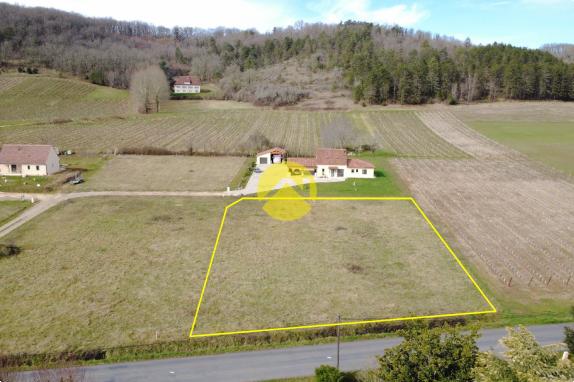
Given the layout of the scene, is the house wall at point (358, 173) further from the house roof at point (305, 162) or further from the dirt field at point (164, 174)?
the dirt field at point (164, 174)

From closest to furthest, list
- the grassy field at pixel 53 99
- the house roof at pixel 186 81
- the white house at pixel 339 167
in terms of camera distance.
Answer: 1. the white house at pixel 339 167
2. the grassy field at pixel 53 99
3. the house roof at pixel 186 81

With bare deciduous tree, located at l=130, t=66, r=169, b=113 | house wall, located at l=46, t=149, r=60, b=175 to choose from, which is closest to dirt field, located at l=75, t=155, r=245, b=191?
house wall, located at l=46, t=149, r=60, b=175

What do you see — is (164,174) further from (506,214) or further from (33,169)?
(506,214)

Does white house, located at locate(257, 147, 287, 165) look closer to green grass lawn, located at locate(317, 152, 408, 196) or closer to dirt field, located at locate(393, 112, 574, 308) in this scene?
green grass lawn, located at locate(317, 152, 408, 196)

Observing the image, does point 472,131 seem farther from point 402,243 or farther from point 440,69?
point 402,243

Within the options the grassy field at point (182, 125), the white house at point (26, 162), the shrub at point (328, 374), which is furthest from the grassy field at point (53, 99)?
the shrub at point (328, 374)

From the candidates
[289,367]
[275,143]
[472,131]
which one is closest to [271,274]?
[289,367]
